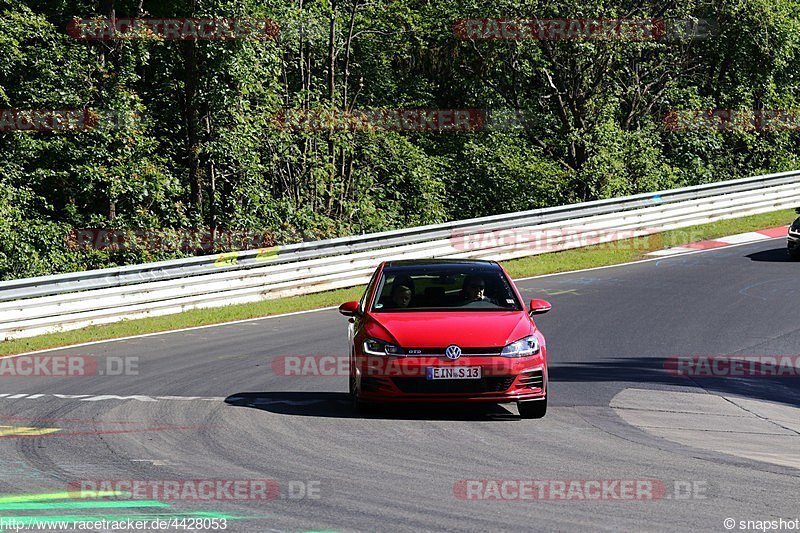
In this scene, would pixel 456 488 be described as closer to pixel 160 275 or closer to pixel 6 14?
pixel 160 275

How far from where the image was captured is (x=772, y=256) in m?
23.6

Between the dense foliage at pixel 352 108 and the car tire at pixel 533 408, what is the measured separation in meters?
17.9

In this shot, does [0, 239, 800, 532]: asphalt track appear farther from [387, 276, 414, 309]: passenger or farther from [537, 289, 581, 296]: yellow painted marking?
[537, 289, 581, 296]: yellow painted marking

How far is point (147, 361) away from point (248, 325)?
3758 mm

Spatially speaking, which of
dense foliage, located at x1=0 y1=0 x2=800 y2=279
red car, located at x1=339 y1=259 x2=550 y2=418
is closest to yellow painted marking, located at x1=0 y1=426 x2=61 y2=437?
red car, located at x1=339 y1=259 x2=550 y2=418

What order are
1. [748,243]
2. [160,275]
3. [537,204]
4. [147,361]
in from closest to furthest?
[147,361] < [160,275] < [748,243] < [537,204]

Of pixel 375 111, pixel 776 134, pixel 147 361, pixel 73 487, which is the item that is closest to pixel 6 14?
pixel 375 111

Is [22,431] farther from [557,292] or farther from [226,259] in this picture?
[557,292]

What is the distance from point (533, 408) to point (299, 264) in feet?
39.4

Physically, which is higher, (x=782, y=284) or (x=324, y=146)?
(x=324, y=146)

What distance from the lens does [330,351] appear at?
48.6ft

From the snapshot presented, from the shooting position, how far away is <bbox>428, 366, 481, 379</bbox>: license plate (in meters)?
9.84

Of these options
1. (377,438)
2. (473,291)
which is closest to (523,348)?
(473,291)

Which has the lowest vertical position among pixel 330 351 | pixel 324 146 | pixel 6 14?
pixel 330 351
